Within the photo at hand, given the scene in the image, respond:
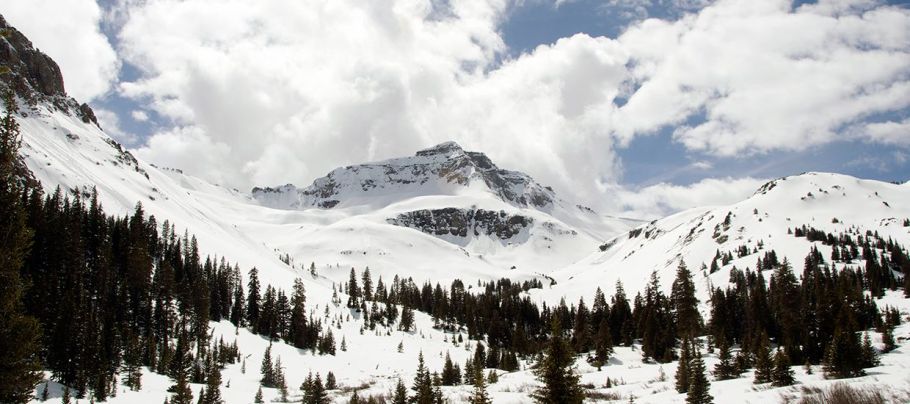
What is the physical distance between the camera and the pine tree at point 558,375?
77.5 ft

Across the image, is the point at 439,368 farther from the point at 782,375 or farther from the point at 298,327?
the point at 782,375

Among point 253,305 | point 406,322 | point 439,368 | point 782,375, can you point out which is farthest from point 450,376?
point 406,322

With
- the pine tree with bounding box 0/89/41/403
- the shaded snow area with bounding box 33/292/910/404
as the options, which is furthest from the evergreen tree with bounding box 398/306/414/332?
the pine tree with bounding box 0/89/41/403

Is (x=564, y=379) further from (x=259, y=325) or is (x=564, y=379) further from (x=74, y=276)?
(x=259, y=325)

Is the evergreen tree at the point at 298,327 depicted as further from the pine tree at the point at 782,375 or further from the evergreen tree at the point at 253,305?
the pine tree at the point at 782,375

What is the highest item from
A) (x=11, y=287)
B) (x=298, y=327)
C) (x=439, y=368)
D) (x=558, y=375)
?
(x=11, y=287)

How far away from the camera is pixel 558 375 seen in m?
24.0

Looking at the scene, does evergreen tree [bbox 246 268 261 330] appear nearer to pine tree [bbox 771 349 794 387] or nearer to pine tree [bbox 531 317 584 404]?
pine tree [bbox 531 317 584 404]

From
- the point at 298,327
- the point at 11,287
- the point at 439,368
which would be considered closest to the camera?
the point at 11,287

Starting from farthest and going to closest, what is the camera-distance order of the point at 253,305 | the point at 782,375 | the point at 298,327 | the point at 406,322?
1. the point at 406,322
2. the point at 253,305
3. the point at 298,327
4. the point at 782,375

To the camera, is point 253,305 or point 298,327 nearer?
point 298,327

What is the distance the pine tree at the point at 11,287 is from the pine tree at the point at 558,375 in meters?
20.5

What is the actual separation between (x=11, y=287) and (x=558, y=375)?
2217 centimetres

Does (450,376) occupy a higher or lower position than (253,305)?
lower
